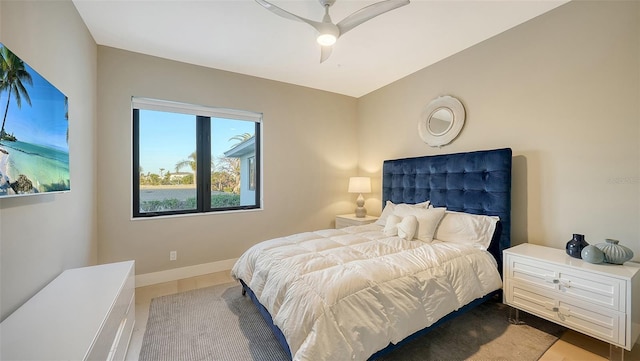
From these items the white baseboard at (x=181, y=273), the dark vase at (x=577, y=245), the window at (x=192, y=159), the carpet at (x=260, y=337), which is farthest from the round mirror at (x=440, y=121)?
the white baseboard at (x=181, y=273)

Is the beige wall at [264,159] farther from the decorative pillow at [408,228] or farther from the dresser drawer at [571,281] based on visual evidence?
the dresser drawer at [571,281]

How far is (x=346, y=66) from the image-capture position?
3.32 metres

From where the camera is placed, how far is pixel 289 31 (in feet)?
8.27

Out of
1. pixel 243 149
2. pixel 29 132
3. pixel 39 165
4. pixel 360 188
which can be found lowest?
pixel 360 188

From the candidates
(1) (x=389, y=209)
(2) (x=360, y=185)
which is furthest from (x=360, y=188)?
(1) (x=389, y=209)

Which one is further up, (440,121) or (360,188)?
(440,121)

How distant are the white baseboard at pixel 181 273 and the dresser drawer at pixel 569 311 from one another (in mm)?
3186

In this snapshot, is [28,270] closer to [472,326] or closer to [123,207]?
[123,207]

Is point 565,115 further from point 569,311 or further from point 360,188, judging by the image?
point 360,188

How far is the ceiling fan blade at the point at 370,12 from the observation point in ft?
5.84

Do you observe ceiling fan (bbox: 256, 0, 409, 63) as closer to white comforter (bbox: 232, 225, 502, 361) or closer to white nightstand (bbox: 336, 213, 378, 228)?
white comforter (bbox: 232, 225, 502, 361)

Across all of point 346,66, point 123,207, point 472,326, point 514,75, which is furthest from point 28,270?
point 514,75

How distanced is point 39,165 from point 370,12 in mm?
2303

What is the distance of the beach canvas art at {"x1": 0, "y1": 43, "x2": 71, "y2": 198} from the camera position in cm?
115
